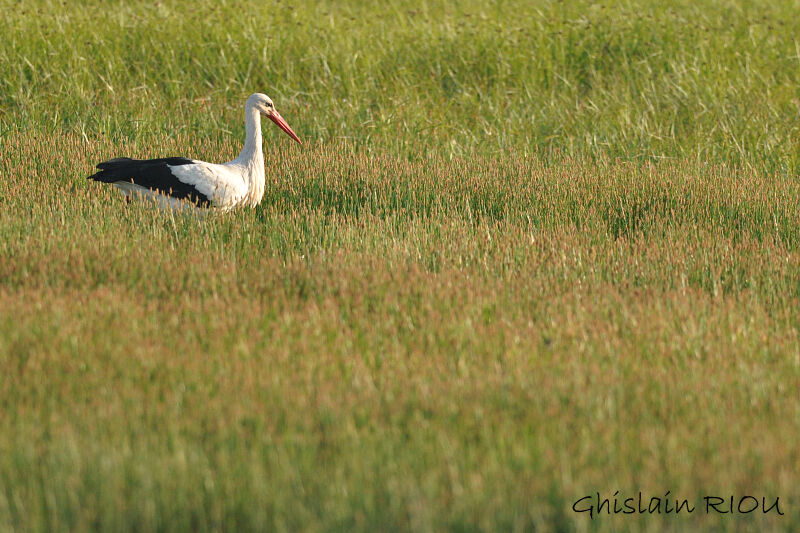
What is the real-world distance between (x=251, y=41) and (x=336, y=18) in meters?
2.76

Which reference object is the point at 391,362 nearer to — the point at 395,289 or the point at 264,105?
the point at 395,289

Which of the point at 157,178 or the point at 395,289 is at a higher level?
the point at 157,178

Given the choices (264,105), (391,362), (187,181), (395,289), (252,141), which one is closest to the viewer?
(391,362)

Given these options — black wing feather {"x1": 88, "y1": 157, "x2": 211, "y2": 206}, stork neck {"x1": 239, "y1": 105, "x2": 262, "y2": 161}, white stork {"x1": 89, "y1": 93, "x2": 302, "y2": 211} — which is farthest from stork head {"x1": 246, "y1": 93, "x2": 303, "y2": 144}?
black wing feather {"x1": 88, "y1": 157, "x2": 211, "y2": 206}

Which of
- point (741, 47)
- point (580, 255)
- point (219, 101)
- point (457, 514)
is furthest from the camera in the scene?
point (741, 47)

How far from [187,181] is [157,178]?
0.91ft

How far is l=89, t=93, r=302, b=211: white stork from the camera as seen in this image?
283 inches

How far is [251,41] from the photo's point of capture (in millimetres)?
11961

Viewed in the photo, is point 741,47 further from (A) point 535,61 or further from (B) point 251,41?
(B) point 251,41

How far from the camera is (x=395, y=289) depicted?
5.35 meters

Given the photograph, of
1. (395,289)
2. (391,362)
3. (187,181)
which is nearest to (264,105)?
(187,181)

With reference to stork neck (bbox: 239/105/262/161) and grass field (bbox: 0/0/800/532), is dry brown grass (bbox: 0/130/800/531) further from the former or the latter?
stork neck (bbox: 239/105/262/161)

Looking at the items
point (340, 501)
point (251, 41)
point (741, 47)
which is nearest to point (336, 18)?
point (251, 41)

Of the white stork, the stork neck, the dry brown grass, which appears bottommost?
the dry brown grass
